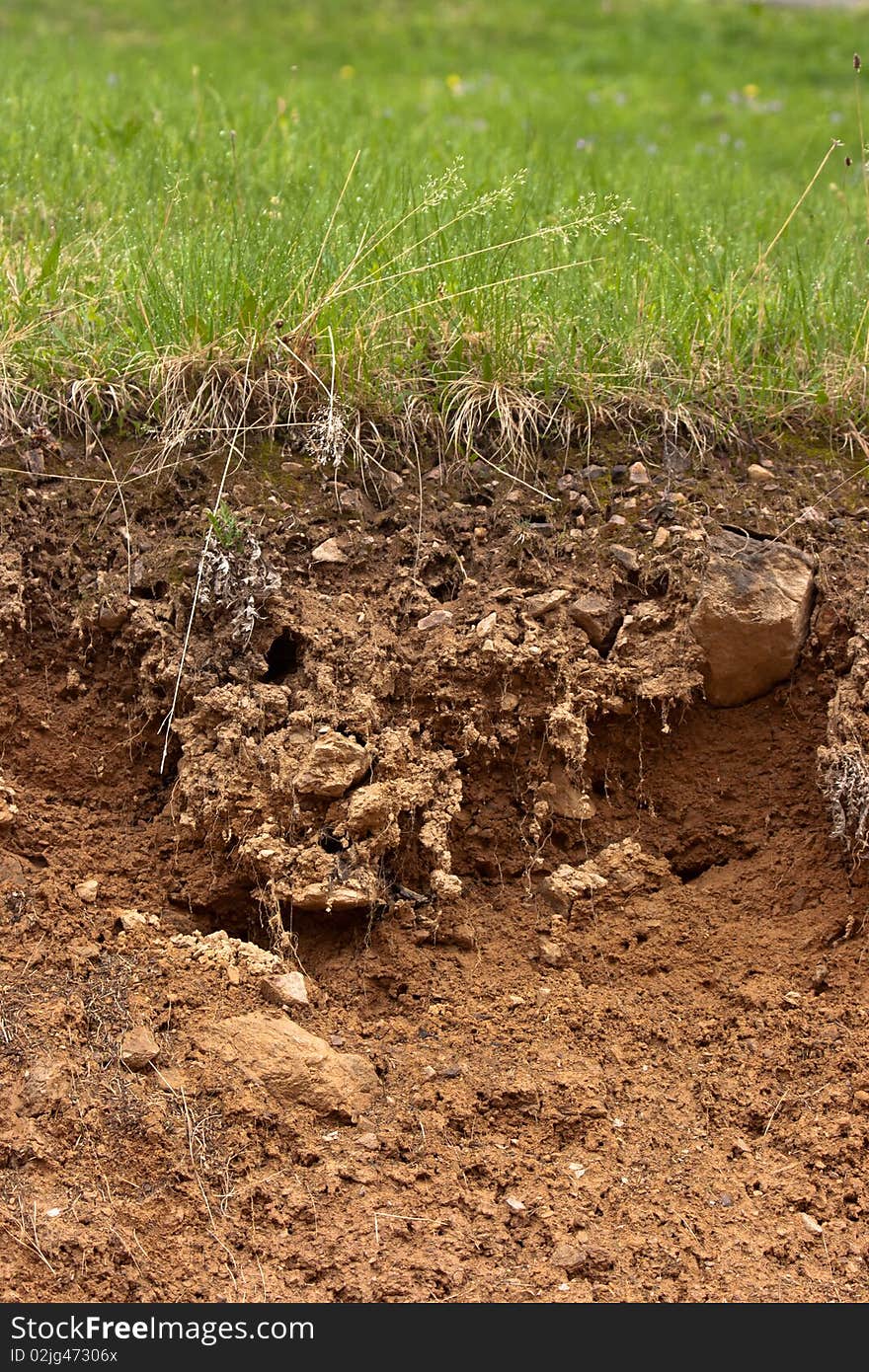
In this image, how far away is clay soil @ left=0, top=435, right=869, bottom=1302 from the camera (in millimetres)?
2223

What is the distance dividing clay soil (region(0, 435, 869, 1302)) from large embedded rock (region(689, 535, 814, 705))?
0.16ft

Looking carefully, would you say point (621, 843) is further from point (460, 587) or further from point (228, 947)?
point (228, 947)

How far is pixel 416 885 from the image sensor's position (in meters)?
2.82

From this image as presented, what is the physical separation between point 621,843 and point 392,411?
4.15 ft

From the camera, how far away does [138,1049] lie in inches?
94.7

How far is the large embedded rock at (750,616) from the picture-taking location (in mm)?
2943

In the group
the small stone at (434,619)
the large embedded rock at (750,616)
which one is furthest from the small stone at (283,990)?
the large embedded rock at (750,616)

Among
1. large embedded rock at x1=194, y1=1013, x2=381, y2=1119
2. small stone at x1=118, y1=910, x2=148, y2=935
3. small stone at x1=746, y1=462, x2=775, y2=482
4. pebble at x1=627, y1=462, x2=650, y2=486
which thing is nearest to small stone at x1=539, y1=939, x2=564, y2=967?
large embedded rock at x1=194, y1=1013, x2=381, y2=1119

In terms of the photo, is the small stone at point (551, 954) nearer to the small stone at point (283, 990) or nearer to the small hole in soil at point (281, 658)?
the small stone at point (283, 990)

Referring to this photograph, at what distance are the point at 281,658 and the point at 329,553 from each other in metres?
0.29

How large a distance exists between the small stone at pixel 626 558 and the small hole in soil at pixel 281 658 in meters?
0.83

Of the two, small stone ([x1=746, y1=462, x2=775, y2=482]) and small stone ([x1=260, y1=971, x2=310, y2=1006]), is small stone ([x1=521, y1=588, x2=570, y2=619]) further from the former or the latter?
small stone ([x1=260, y1=971, x2=310, y2=1006])

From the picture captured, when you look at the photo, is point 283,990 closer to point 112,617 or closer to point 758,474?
point 112,617

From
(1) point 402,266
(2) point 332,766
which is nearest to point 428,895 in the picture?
(2) point 332,766
